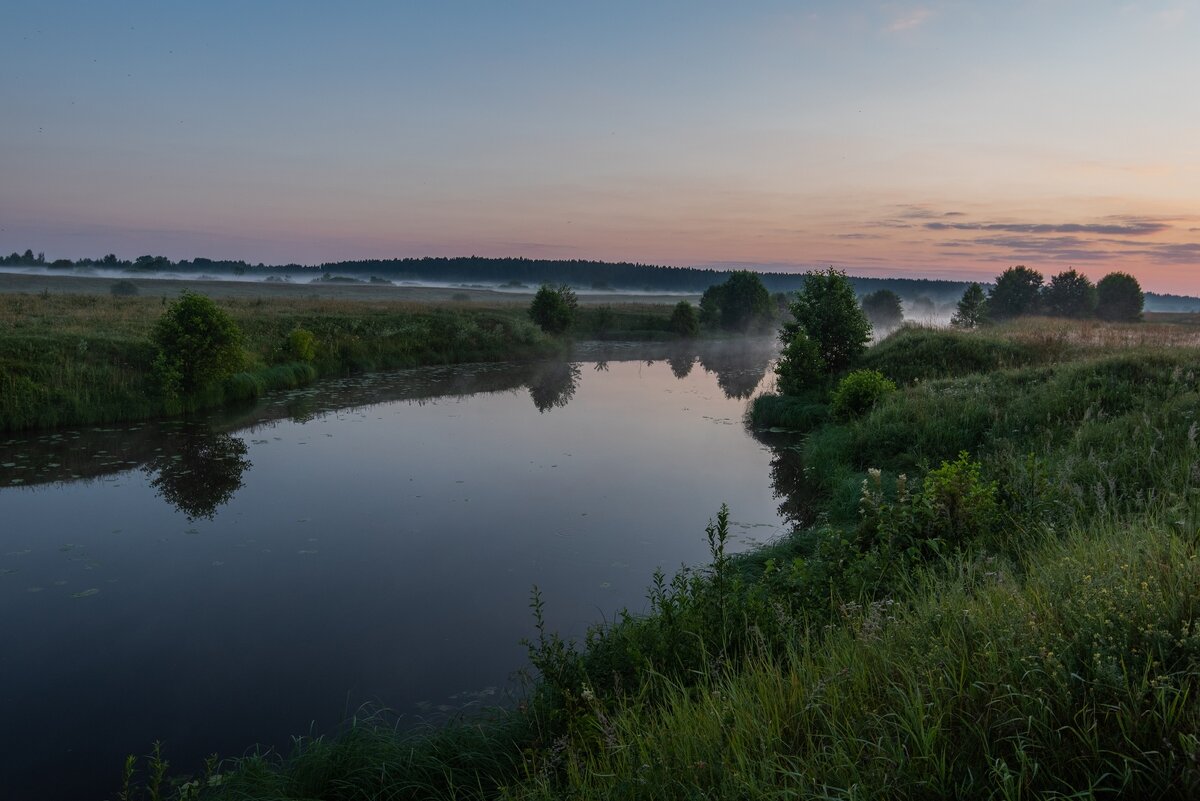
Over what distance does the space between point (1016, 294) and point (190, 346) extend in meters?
73.3

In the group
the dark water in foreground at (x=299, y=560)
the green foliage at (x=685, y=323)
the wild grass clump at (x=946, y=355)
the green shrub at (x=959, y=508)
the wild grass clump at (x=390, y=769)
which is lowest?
the dark water in foreground at (x=299, y=560)

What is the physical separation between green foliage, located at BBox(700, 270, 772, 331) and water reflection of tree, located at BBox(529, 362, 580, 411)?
32.4 metres

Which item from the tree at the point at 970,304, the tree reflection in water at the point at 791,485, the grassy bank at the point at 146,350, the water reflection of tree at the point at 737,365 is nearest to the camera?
the tree reflection in water at the point at 791,485

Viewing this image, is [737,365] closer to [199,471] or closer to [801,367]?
[801,367]

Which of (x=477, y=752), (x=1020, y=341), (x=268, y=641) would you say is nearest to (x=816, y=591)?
(x=477, y=752)

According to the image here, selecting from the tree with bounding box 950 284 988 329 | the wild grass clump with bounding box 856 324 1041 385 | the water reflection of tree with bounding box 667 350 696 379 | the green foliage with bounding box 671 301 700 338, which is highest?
the tree with bounding box 950 284 988 329

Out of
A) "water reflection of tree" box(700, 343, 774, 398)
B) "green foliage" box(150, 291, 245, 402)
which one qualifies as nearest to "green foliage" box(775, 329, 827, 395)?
"water reflection of tree" box(700, 343, 774, 398)

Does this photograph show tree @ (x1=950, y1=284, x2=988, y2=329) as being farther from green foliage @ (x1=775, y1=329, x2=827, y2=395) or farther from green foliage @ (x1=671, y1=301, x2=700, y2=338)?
green foliage @ (x1=775, y1=329, x2=827, y2=395)

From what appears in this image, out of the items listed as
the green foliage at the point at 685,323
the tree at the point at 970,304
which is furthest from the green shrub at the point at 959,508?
the tree at the point at 970,304

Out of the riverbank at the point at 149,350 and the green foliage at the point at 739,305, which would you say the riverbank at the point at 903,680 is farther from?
the green foliage at the point at 739,305

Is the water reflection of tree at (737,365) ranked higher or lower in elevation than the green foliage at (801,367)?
lower

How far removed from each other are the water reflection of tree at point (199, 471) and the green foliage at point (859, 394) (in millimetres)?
14195

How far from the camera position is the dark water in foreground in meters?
6.04

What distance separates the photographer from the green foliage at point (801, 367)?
20594 millimetres
